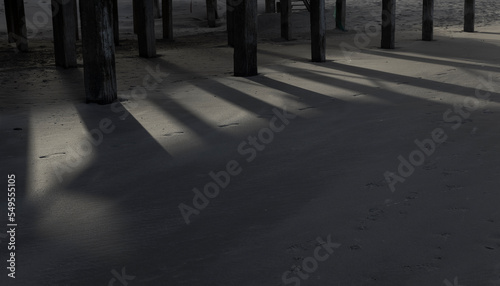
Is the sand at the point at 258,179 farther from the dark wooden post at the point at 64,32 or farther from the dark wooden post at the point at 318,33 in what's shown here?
the dark wooden post at the point at 318,33

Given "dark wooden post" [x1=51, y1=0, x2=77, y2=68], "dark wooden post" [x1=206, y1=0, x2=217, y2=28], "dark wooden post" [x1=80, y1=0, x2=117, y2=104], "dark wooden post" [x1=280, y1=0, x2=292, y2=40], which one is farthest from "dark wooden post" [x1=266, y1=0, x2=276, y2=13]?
"dark wooden post" [x1=80, y1=0, x2=117, y2=104]

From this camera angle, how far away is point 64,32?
26.9ft

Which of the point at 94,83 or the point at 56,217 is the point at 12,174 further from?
the point at 94,83

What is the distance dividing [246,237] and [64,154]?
1.69 metres

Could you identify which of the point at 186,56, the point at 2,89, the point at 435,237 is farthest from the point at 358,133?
the point at 186,56

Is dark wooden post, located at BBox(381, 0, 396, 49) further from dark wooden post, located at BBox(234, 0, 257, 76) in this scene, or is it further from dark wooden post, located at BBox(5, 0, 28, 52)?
dark wooden post, located at BBox(5, 0, 28, 52)

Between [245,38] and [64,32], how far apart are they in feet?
7.63

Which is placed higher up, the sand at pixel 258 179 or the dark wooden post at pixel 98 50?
the dark wooden post at pixel 98 50

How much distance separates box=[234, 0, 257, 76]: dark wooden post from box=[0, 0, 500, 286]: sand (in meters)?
0.22

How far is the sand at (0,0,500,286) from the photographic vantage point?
259 centimetres

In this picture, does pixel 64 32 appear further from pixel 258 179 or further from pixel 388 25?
pixel 258 179

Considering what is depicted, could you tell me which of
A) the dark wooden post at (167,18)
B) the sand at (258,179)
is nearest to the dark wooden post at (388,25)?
the sand at (258,179)

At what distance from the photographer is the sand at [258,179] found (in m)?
2.59

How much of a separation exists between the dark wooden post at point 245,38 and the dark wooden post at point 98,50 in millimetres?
1897
